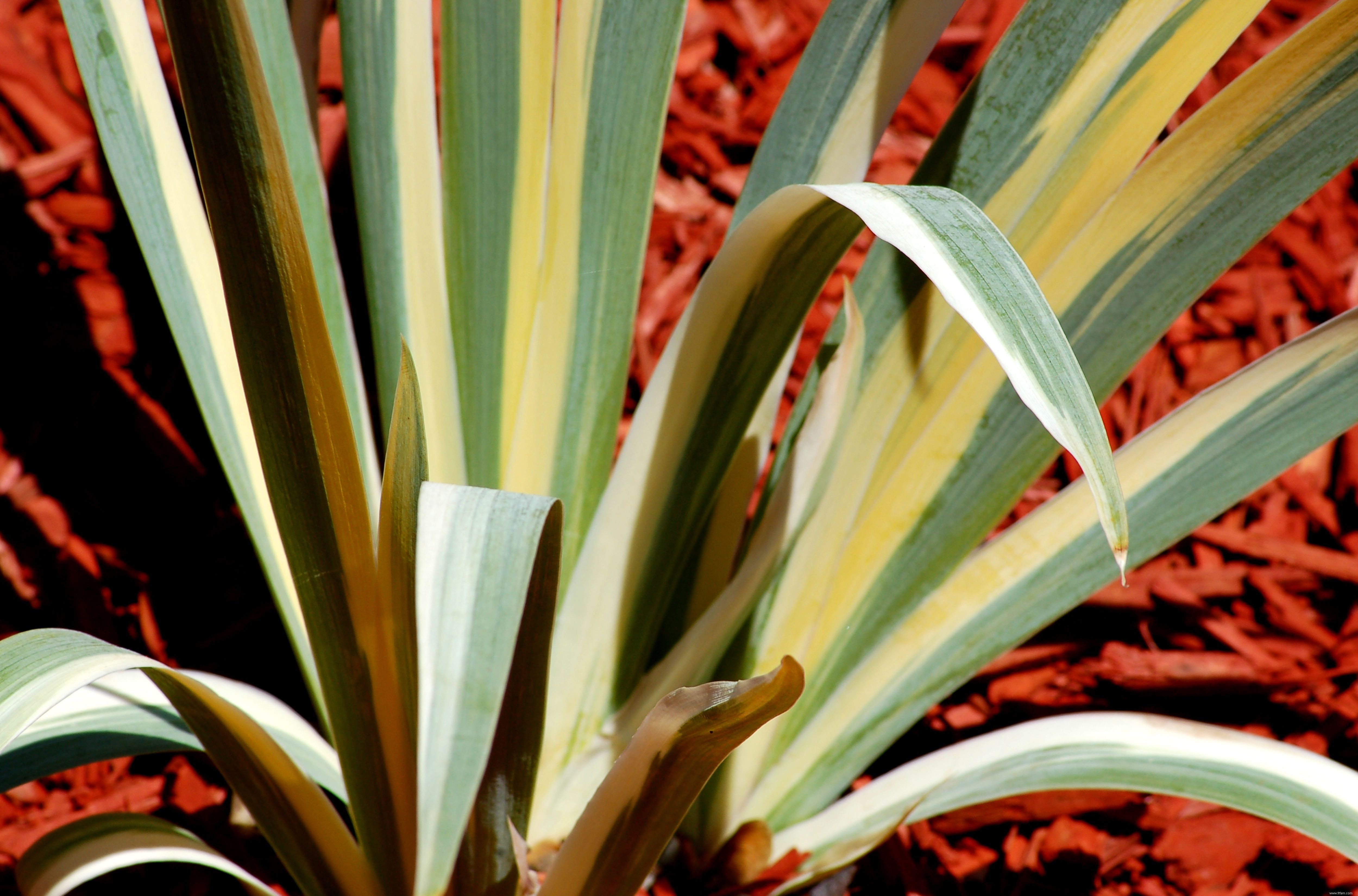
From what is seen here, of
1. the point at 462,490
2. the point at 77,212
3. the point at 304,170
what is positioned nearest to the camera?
the point at 462,490

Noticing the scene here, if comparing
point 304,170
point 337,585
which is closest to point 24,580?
point 304,170

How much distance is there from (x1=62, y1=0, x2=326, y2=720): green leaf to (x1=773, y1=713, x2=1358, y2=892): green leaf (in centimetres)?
36

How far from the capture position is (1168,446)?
612 millimetres

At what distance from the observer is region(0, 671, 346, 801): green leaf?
52 centimetres

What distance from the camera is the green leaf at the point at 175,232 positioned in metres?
0.56

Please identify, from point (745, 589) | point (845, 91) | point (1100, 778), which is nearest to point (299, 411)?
point (745, 589)

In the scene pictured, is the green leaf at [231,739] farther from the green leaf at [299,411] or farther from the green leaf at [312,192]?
the green leaf at [312,192]

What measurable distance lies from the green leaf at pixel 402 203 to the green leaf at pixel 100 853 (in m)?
0.26

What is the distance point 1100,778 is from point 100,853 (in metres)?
0.58

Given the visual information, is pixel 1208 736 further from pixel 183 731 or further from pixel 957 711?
pixel 183 731

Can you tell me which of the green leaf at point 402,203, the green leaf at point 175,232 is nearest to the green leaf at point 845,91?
the green leaf at point 402,203

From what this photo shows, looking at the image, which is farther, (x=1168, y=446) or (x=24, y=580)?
(x=24, y=580)

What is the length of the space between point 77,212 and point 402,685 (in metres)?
0.74

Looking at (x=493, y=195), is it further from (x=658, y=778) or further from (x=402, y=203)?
(x=658, y=778)
